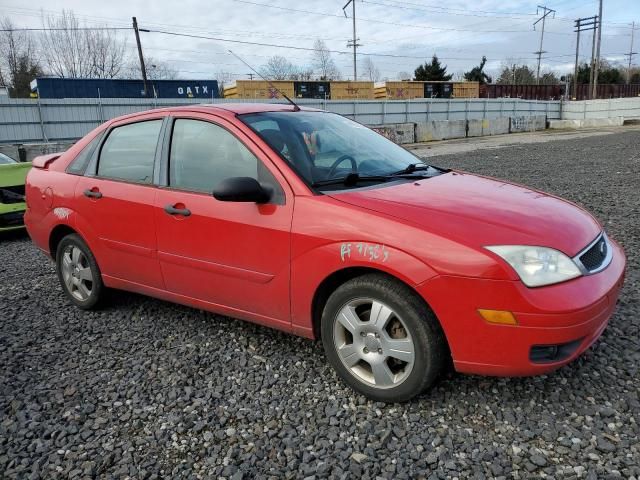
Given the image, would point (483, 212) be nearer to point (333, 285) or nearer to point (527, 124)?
point (333, 285)

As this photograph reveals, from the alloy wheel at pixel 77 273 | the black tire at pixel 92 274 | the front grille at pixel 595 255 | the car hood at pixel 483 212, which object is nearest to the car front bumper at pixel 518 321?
the front grille at pixel 595 255

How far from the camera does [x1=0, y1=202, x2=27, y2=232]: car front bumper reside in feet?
23.3

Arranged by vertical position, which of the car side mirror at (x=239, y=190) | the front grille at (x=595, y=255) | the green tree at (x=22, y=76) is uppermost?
the green tree at (x=22, y=76)

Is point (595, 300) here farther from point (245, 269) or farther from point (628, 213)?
point (628, 213)

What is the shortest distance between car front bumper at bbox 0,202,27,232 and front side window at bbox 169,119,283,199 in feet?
15.6

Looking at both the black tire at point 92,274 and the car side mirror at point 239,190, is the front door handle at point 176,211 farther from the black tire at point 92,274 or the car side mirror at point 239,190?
the black tire at point 92,274

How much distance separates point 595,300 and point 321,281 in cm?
136

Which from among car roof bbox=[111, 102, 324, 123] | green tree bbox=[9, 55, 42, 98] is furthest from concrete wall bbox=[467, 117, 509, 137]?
green tree bbox=[9, 55, 42, 98]

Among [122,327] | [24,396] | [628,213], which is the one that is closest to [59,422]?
[24,396]

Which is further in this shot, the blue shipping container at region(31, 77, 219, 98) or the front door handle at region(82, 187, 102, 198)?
the blue shipping container at region(31, 77, 219, 98)

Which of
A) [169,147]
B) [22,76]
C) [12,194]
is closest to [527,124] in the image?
[12,194]

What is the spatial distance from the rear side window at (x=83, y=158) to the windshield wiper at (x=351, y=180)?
2227 millimetres

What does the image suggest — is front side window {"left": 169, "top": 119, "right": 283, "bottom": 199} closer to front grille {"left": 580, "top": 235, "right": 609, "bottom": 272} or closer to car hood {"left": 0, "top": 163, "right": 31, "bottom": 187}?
front grille {"left": 580, "top": 235, "right": 609, "bottom": 272}

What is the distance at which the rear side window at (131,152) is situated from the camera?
3775 mm
